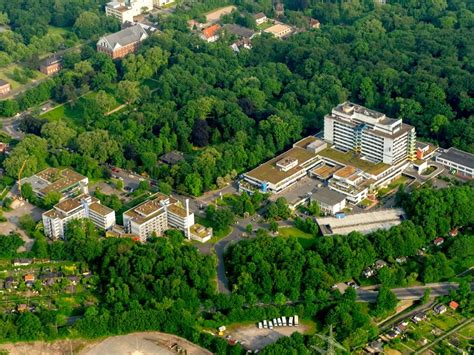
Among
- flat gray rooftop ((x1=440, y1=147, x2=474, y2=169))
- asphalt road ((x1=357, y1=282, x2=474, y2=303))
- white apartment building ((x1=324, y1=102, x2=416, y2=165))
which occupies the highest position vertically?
white apartment building ((x1=324, y1=102, x2=416, y2=165))

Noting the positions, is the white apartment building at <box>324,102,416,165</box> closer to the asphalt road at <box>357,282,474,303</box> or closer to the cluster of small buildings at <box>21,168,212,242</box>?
the asphalt road at <box>357,282,474,303</box>

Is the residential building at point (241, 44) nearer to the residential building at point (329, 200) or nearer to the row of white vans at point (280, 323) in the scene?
the residential building at point (329, 200)

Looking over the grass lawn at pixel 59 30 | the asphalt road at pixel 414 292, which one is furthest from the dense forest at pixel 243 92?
the asphalt road at pixel 414 292

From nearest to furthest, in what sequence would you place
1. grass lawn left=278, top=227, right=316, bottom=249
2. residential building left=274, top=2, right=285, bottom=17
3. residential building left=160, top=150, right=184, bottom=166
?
grass lawn left=278, top=227, right=316, bottom=249 < residential building left=160, top=150, right=184, bottom=166 < residential building left=274, top=2, right=285, bottom=17

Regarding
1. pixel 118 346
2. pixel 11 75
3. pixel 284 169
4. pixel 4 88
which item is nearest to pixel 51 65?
pixel 11 75

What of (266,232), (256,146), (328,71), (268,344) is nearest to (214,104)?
(256,146)

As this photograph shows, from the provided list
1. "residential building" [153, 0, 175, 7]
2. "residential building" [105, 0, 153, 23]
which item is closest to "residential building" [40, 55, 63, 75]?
"residential building" [105, 0, 153, 23]
